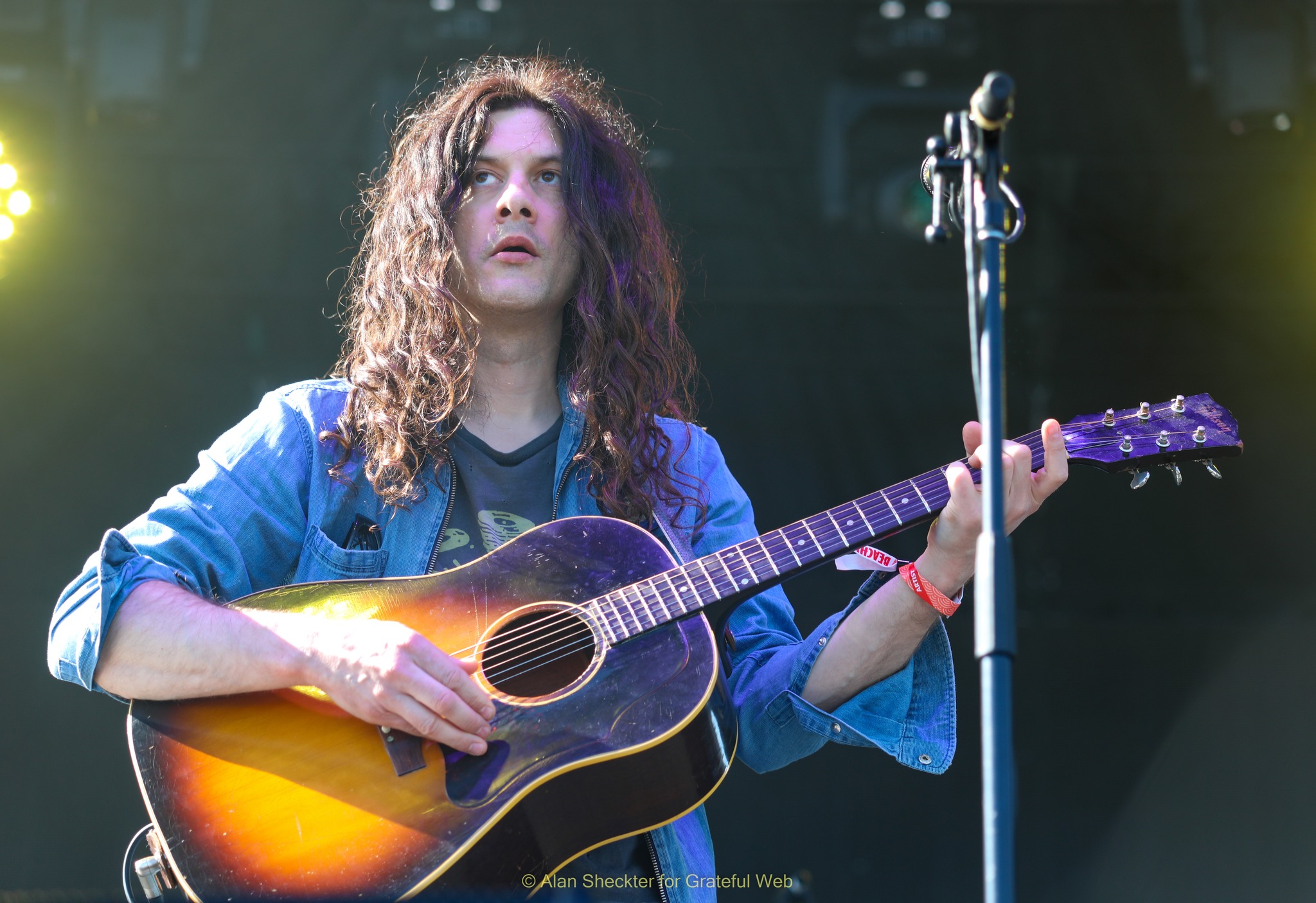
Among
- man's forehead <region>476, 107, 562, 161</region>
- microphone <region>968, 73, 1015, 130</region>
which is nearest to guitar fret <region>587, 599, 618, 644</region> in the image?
microphone <region>968, 73, 1015, 130</region>

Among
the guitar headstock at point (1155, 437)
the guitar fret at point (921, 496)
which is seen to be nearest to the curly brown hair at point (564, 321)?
the guitar fret at point (921, 496)

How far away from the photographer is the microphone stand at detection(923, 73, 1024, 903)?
1.38 metres

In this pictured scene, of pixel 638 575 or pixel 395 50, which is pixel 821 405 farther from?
pixel 638 575

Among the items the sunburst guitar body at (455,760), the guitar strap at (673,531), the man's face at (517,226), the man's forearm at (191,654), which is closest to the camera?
the sunburst guitar body at (455,760)

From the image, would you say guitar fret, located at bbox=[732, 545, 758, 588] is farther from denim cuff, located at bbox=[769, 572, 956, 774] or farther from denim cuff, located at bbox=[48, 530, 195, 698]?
denim cuff, located at bbox=[48, 530, 195, 698]

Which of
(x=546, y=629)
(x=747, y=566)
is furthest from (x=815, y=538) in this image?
(x=546, y=629)

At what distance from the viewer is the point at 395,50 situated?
4668 millimetres

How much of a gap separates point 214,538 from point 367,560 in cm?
30

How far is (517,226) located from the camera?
8.60 ft

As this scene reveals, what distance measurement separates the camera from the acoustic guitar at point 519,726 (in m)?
1.83

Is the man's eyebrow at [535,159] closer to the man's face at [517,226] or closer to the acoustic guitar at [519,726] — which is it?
the man's face at [517,226]

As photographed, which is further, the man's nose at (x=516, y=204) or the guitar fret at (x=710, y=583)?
the man's nose at (x=516, y=204)

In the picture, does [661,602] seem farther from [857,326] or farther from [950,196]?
[857,326]

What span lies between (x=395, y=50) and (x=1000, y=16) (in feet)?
8.37
